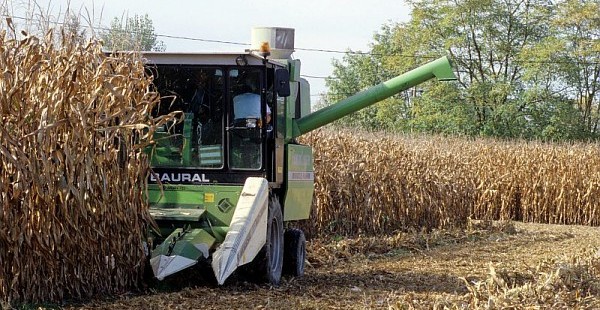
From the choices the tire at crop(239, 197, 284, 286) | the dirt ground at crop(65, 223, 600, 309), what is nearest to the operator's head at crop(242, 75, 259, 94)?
the tire at crop(239, 197, 284, 286)

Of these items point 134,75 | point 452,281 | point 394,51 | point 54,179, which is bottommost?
point 452,281

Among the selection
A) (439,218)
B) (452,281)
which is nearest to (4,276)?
(452,281)

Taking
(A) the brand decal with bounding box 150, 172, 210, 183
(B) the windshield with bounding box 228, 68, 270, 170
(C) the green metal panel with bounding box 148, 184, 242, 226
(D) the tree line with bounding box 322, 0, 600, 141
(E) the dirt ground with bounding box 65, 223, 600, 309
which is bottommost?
(E) the dirt ground with bounding box 65, 223, 600, 309

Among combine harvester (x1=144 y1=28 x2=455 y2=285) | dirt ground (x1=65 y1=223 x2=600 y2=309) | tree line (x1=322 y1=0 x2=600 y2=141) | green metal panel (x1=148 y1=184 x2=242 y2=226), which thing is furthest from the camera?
tree line (x1=322 y1=0 x2=600 y2=141)

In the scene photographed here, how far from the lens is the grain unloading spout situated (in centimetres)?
1120

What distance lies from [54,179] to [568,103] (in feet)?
120

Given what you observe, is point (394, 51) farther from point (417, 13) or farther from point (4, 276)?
point (4, 276)

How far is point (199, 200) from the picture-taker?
9.58 m

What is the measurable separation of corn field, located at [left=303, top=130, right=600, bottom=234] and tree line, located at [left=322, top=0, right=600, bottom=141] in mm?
13199

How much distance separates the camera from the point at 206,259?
29.3ft

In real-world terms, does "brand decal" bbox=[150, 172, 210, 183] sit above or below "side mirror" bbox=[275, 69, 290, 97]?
below

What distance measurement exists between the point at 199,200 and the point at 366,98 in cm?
259

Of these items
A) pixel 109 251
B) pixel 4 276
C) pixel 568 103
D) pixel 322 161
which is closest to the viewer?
pixel 4 276

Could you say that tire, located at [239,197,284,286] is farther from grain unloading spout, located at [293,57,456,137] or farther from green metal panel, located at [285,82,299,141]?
grain unloading spout, located at [293,57,456,137]
